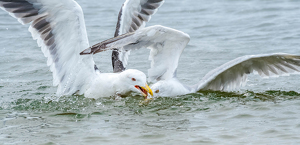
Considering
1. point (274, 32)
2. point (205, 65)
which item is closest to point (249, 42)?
point (274, 32)

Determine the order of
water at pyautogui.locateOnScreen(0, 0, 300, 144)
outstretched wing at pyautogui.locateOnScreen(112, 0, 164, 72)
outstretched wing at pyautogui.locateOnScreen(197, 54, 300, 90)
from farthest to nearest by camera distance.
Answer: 1. outstretched wing at pyautogui.locateOnScreen(112, 0, 164, 72)
2. outstretched wing at pyautogui.locateOnScreen(197, 54, 300, 90)
3. water at pyautogui.locateOnScreen(0, 0, 300, 144)

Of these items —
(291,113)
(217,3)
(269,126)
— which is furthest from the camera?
(217,3)

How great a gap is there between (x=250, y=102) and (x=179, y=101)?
1.12 m

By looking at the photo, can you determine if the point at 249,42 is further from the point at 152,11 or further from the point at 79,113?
the point at 79,113

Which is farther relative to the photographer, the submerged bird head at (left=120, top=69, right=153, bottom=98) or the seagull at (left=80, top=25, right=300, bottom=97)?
the submerged bird head at (left=120, top=69, right=153, bottom=98)

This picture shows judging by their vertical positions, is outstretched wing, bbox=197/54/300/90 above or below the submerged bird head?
above

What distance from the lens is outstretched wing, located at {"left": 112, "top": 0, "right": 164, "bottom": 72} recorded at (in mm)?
8297

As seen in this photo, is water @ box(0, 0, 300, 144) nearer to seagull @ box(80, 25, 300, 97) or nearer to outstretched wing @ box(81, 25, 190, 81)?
seagull @ box(80, 25, 300, 97)

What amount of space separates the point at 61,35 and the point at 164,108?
199cm

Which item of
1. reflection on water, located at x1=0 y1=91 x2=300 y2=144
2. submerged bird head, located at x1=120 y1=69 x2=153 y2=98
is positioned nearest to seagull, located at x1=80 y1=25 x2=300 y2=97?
reflection on water, located at x1=0 y1=91 x2=300 y2=144

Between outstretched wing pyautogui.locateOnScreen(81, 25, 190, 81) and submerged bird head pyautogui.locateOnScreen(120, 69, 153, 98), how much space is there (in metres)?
0.42

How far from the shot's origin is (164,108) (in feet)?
22.6

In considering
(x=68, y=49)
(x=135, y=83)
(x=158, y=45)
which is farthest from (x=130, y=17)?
(x=135, y=83)

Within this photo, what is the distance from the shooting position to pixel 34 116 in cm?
651
